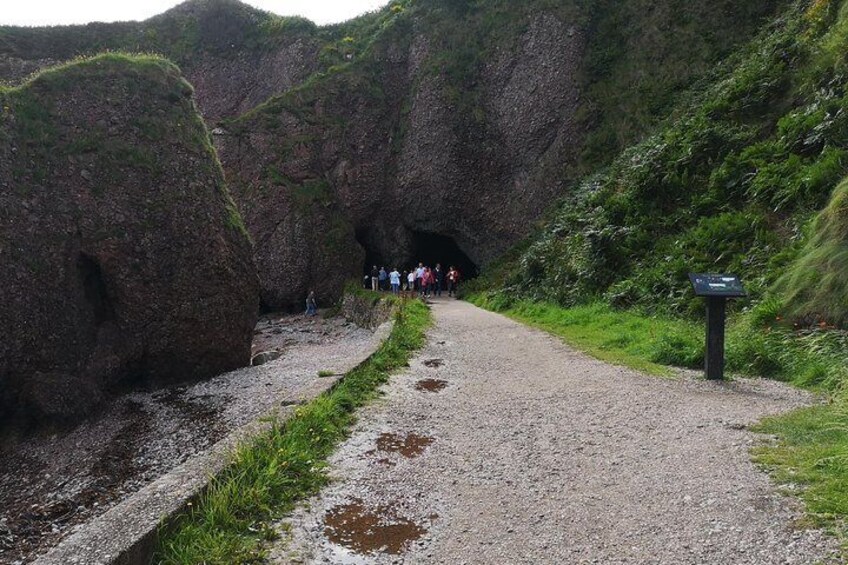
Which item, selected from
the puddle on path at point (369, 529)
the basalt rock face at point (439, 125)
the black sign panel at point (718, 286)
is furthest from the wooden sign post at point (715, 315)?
the basalt rock face at point (439, 125)

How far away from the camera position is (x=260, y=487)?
16.6 feet

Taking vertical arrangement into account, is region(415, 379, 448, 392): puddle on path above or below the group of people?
below

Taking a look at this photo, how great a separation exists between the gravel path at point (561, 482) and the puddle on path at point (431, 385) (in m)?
0.18

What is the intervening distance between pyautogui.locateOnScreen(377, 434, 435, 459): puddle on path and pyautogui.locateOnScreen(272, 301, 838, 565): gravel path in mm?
25

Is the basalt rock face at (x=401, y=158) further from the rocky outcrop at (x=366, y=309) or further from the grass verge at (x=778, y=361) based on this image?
the grass verge at (x=778, y=361)

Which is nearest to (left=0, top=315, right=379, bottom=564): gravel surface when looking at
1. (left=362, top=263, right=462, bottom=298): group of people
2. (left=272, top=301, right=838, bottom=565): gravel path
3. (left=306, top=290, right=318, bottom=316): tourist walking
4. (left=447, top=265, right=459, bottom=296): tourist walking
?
(left=272, top=301, right=838, bottom=565): gravel path

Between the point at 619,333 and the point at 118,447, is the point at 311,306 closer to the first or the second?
the point at 118,447

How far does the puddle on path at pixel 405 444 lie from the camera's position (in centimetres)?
649

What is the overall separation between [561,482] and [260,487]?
2.85m

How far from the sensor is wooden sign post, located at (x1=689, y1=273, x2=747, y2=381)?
344 inches

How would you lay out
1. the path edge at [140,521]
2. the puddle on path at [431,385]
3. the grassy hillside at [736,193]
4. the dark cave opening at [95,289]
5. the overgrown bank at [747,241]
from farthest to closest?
1. the dark cave opening at [95,289]
2. the grassy hillside at [736,193]
3. the puddle on path at [431,385]
4. the overgrown bank at [747,241]
5. the path edge at [140,521]

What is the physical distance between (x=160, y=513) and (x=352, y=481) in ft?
5.89

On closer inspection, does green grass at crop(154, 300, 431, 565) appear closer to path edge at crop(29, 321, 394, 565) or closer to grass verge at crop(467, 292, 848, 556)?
path edge at crop(29, 321, 394, 565)

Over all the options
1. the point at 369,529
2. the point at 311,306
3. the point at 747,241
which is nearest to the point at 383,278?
the point at 311,306
